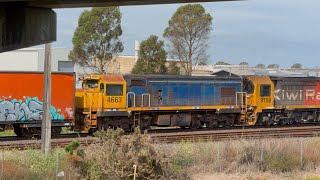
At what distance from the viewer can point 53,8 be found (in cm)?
1387

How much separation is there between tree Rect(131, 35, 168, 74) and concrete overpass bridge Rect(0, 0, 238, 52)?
1834 inches

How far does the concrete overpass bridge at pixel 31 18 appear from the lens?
1217 cm

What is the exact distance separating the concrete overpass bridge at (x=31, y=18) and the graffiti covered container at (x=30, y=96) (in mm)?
12506

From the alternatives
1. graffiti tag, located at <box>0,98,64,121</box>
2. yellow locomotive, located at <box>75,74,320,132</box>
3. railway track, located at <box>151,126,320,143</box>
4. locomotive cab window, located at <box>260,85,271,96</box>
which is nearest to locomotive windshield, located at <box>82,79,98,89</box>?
yellow locomotive, located at <box>75,74,320,132</box>

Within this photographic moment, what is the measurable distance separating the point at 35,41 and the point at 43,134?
744 cm

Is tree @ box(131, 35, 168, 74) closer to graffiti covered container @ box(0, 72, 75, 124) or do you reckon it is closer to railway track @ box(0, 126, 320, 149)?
railway track @ box(0, 126, 320, 149)

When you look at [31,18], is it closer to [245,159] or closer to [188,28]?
[245,159]

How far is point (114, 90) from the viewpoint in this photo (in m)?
29.7

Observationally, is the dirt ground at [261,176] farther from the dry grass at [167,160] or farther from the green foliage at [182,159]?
the green foliage at [182,159]

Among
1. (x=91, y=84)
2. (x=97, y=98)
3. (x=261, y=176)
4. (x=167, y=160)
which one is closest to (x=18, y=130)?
(x=97, y=98)

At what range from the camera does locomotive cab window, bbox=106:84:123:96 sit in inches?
1165

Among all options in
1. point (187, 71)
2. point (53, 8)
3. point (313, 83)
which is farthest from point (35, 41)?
point (187, 71)

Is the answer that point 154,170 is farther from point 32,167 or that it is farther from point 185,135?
point 185,135

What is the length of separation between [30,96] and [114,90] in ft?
17.3
